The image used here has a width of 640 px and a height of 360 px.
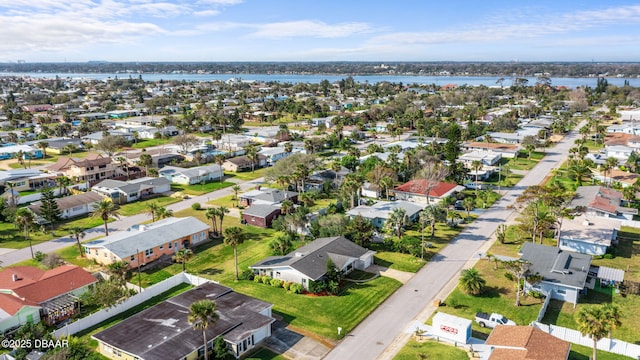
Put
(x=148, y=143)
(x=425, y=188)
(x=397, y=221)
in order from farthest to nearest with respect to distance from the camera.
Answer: (x=148, y=143) < (x=425, y=188) < (x=397, y=221)

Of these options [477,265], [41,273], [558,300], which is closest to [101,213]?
[41,273]

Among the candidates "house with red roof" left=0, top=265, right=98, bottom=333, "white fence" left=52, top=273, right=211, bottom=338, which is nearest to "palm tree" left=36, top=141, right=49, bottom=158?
"house with red roof" left=0, top=265, right=98, bottom=333

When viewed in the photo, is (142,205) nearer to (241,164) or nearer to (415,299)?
(241,164)

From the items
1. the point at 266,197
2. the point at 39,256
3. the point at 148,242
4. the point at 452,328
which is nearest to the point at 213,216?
the point at 148,242

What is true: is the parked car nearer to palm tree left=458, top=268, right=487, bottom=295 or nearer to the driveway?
palm tree left=458, top=268, right=487, bottom=295

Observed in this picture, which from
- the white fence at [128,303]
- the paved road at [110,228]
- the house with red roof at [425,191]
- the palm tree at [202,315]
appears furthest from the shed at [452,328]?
the paved road at [110,228]

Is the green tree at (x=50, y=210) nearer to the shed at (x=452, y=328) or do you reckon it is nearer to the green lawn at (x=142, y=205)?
the green lawn at (x=142, y=205)
